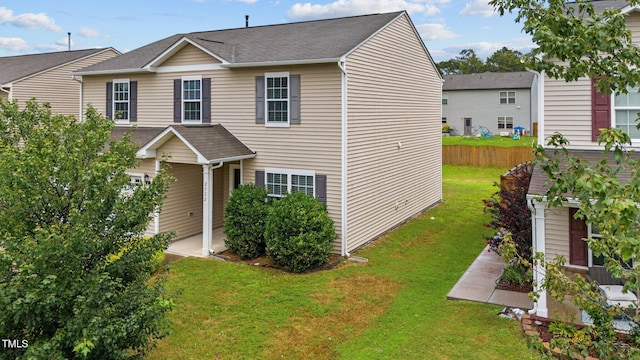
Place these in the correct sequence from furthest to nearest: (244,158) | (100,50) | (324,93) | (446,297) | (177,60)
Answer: (100,50) → (177,60) → (244,158) → (324,93) → (446,297)

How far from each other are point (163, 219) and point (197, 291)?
15.1ft

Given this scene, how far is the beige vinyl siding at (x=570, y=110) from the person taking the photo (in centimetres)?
997

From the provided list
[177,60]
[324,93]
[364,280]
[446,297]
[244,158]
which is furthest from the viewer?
[177,60]

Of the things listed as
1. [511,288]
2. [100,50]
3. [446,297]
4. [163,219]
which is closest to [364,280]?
[446,297]

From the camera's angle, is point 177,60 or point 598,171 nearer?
point 598,171

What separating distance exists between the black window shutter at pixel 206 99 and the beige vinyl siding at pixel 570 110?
380 inches

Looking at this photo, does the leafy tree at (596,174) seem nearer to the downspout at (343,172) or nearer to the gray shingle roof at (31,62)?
the downspout at (343,172)

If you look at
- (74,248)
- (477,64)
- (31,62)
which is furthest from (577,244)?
(477,64)

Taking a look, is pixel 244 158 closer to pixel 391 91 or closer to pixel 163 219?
pixel 163 219

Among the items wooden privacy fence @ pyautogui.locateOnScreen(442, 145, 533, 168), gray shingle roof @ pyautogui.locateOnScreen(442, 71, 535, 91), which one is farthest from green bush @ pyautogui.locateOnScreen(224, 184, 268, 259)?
gray shingle roof @ pyautogui.locateOnScreen(442, 71, 535, 91)

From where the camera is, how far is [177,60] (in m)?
15.2

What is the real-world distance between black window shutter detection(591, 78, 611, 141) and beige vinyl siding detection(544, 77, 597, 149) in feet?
0.24

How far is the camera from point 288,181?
44.7 feet

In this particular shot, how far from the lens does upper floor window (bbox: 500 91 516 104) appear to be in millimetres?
48634
